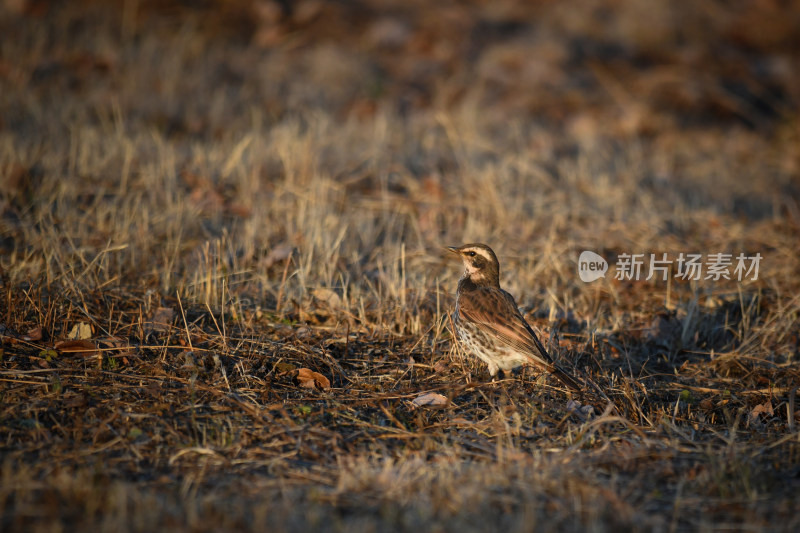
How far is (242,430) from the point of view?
15.9 feet

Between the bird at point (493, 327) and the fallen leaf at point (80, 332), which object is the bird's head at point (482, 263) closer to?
the bird at point (493, 327)

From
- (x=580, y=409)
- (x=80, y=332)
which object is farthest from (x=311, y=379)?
(x=580, y=409)

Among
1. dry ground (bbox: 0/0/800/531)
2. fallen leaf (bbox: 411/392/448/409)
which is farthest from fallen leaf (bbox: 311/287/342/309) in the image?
fallen leaf (bbox: 411/392/448/409)

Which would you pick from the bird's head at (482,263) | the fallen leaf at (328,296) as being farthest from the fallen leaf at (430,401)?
the fallen leaf at (328,296)

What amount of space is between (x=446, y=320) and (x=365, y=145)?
16.0 ft

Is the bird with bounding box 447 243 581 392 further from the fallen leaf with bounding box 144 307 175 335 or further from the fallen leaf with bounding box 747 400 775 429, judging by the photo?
the fallen leaf with bounding box 144 307 175 335

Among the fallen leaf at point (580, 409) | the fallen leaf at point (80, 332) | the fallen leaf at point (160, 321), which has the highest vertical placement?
the fallen leaf at point (160, 321)

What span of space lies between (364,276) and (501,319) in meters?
1.86

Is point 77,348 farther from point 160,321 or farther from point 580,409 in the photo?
point 580,409

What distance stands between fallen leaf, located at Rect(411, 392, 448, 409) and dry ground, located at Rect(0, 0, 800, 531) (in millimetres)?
66

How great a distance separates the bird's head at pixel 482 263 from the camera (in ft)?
21.1

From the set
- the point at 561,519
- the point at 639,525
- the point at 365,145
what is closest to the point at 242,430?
the point at 561,519

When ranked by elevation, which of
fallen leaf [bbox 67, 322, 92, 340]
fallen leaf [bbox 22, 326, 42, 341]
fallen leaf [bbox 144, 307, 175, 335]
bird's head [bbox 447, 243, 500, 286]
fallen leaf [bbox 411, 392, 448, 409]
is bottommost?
fallen leaf [bbox 411, 392, 448, 409]

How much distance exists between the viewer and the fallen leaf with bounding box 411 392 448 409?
5.42 metres
